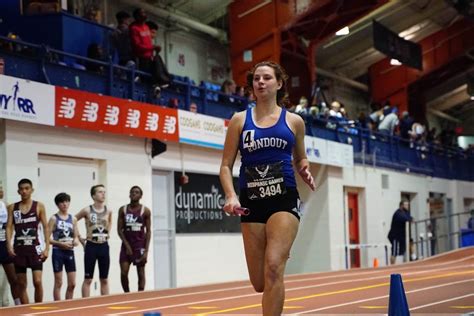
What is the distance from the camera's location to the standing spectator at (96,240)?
1530 centimetres

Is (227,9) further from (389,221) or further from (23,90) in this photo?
(23,90)

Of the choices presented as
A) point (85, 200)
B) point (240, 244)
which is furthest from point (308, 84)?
point (85, 200)

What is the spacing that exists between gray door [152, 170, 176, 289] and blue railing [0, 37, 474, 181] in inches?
68.3

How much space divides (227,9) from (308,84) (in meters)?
4.51

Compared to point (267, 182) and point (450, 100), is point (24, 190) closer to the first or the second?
point (267, 182)

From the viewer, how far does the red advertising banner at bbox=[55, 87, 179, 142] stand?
15961 mm

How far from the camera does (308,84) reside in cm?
3077

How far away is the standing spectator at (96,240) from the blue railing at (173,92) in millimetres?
2337

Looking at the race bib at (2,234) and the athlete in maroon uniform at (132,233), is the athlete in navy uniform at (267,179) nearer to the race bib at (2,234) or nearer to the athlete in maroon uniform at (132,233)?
the race bib at (2,234)

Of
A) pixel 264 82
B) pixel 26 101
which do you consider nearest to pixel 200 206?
pixel 26 101

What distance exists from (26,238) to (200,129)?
694cm

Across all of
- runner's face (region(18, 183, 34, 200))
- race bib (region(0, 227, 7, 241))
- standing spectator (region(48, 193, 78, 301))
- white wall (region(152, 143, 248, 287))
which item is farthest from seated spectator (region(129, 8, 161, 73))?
race bib (region(0, 227, 7, 241))

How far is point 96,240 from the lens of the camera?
15.3 metres

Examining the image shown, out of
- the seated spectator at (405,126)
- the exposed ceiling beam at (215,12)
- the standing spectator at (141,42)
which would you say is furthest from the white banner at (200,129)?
the seated spectator at (405,126)
